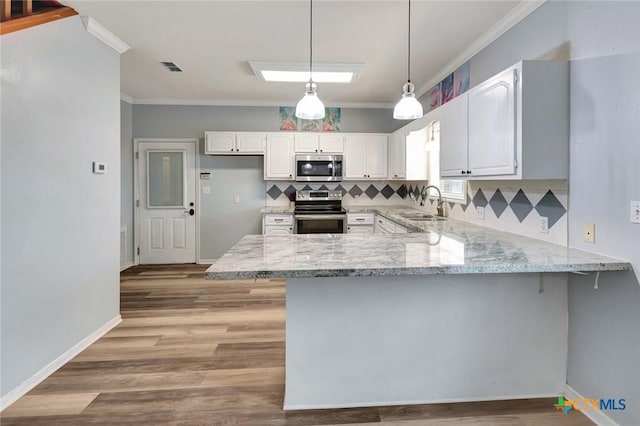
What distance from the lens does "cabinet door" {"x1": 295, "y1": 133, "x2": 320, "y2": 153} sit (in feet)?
16.7

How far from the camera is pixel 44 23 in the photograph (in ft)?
7.65

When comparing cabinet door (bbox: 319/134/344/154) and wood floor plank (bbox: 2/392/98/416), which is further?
cabinet door (bbox: 319/134/344/154)

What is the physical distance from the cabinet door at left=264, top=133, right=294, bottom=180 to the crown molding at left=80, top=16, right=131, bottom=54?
2196mm

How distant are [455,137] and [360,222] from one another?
2.36 m

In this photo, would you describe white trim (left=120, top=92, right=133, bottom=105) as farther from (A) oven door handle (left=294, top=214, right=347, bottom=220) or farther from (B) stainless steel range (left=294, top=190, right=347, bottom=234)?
(A) oven door handle (left=294, top=214, right=347, bottom=220)

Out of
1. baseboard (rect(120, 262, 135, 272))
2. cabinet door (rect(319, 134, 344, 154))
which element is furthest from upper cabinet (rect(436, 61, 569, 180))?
baseboard (rect(120, 262, 135, 272))

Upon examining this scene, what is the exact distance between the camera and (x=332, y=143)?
201 inches

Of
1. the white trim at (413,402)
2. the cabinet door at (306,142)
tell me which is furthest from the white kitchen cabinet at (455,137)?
the cabinet door at (306,142)

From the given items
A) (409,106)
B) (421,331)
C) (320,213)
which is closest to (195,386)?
(421,331)

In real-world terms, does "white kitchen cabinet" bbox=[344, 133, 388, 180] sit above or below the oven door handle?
above

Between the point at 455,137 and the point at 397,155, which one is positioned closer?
the point at 455,137

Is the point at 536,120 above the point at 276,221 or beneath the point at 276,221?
above

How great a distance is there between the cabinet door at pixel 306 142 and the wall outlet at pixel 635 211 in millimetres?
3908

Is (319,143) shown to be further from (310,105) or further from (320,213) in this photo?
Result: (310,105)
